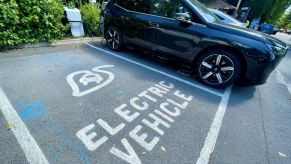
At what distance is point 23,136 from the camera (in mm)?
1951

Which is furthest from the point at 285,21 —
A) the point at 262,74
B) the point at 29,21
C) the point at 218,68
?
the point at 29,21

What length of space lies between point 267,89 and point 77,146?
15.5 feet

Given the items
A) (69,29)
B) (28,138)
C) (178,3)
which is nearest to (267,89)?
(178,3)

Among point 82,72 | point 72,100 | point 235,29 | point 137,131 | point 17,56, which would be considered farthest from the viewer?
point 17,56

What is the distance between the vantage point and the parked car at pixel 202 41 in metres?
3.27

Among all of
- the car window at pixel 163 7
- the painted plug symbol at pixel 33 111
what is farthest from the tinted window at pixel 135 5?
the painted plug symbol at pixel 33 111

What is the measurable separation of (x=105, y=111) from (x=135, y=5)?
3157 millimetres

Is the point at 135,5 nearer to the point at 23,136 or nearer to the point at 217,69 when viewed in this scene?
the point at 217,69

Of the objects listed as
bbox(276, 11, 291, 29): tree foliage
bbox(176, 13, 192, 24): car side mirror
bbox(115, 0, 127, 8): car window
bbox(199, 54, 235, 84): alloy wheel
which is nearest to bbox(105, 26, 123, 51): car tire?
bbox(115, 0, 127, 8): car window

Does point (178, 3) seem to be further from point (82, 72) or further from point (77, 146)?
point (77, 146)

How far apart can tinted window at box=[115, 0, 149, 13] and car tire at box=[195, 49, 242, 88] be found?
1.92 m

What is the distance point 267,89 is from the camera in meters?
4.40

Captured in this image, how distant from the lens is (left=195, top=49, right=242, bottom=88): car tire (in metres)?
3.46

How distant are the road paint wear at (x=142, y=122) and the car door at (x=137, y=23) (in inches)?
60.2
